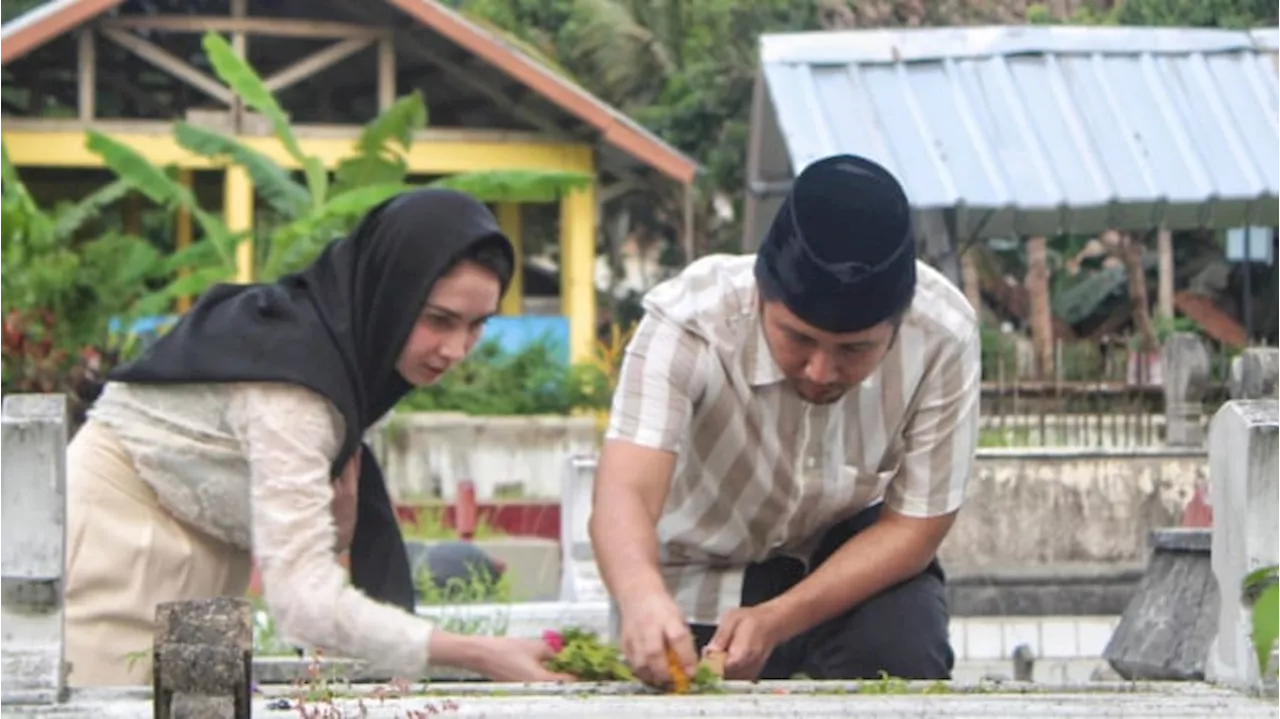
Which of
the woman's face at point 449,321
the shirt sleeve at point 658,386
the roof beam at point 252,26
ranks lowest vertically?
the shirt sleeve at point 658,386

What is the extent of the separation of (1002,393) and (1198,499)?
2.03 metres

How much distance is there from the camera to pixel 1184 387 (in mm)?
11945

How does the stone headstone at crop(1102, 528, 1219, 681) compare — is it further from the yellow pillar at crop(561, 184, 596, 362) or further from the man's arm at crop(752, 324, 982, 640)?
the yellow pillar at crop(561, 184, 596, 362)

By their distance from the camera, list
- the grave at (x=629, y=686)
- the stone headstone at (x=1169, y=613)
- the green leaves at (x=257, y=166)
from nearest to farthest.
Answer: the grave at (x=629, y=686), the stone headstone at (x=1169, y=613), the green leaves at (x=257, y=166)

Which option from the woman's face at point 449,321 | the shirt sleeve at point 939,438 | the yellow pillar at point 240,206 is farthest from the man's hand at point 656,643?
the yellow pillar at point 240,206

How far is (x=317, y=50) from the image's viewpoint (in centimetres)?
2188

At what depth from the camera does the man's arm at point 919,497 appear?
429 centimetres

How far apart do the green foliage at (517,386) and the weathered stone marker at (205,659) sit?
13651 mm

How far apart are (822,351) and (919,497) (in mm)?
422

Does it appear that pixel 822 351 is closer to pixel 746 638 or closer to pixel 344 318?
pixel 746 638

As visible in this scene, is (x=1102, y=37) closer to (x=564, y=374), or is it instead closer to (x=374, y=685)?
(x=564, y=374)

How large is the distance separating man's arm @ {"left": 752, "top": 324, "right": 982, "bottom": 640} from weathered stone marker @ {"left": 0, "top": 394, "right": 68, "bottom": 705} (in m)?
1.23

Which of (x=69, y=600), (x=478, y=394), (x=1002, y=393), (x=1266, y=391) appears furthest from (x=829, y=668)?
(x=478, y=394)

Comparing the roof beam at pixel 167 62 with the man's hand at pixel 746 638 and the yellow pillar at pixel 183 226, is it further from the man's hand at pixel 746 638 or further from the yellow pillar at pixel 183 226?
the man's hand at pixel 746 638
